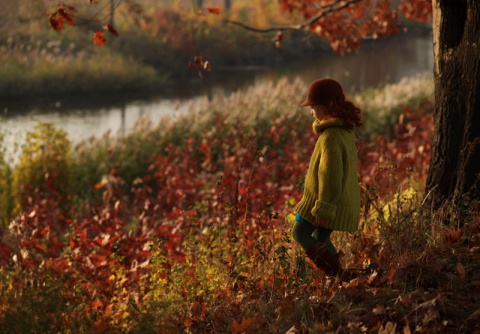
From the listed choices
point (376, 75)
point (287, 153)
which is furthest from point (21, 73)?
point (287, 153)

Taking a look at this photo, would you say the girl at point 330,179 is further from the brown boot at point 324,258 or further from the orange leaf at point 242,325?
the orange leaf at point 242,325

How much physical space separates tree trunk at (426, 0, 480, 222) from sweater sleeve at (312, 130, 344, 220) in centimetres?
102

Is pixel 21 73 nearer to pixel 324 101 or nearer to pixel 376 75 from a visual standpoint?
pixel 376 75

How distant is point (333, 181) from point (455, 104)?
1.47 m

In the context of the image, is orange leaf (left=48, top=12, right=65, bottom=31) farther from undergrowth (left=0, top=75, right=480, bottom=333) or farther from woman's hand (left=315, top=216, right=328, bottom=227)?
woman's hand (left=315, top=216, right=328, bottom=227)

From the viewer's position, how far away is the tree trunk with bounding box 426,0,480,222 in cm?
546

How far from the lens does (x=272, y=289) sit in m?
4.58

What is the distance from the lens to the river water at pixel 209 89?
16.7 meters

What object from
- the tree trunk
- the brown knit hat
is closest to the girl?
the brown knit hat

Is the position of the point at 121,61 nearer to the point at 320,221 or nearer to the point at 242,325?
the point at 320,221

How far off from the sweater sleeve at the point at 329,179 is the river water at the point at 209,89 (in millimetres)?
7291

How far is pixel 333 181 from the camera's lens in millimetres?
4676

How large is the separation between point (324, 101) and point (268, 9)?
35.6m

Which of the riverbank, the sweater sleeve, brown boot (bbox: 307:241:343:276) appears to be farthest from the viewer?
the riverbank
